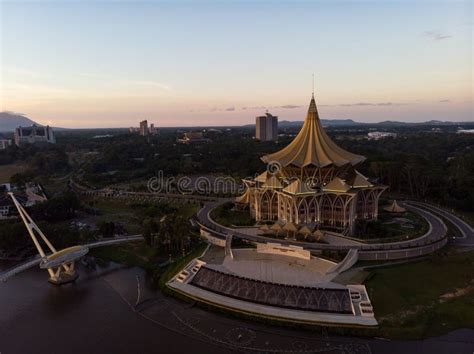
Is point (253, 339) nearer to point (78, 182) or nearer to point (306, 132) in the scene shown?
point (306, 132)

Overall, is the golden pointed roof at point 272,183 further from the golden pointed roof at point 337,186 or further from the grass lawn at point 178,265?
the grass lawn at point 178,265

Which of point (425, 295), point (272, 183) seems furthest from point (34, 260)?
point (425, 295)

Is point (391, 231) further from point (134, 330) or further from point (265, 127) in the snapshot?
point (265, 127)

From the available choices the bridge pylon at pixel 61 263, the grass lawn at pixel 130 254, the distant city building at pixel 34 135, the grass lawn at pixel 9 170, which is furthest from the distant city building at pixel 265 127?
the bridge pylon at pixel 61 263

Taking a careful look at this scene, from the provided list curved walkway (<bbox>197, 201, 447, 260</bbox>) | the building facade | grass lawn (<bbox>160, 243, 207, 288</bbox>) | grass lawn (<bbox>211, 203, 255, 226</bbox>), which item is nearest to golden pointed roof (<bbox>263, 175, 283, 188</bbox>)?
the building facade

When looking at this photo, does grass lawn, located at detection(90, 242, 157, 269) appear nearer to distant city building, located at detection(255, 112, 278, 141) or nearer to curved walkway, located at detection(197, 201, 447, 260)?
curved walkway, located at detection(197, 201, 447, 260)
